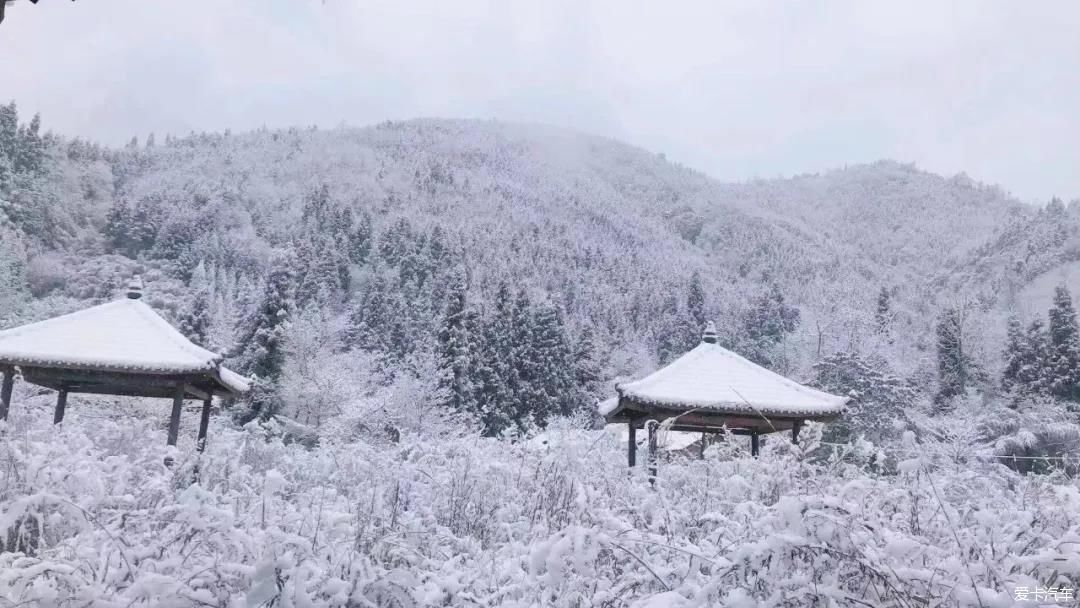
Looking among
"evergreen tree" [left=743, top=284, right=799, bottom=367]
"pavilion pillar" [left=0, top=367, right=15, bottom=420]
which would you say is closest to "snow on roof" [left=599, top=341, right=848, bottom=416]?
"pavilion pillar" [left=0, top=367, right=15, bottom=420]

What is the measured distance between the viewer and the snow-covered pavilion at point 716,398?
10.2 metres

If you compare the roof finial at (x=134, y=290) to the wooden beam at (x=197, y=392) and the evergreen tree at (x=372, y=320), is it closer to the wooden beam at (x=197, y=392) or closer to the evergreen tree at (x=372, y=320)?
the wooden beam at (x=197, y=392)

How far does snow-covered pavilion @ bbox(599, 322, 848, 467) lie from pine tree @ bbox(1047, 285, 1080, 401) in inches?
1016

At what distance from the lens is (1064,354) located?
31.4m

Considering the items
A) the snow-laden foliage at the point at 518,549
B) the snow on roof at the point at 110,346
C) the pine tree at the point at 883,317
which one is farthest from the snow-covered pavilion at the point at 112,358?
the pine tree at the point at 883,317

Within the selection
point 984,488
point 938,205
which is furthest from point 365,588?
point 938,205

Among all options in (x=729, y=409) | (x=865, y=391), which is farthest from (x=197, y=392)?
(x=865, y=391)

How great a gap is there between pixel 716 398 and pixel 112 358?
8.56m

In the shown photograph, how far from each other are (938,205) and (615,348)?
92525 mm

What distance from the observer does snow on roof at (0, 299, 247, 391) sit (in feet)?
34.8

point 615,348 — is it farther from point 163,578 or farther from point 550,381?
point 163,578

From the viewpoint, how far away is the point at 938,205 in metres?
121

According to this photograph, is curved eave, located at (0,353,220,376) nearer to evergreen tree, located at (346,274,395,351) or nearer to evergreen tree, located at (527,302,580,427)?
evergreen tree, located at (527,302,580,427)

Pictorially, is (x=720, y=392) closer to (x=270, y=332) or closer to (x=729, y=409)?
(x=729, y=409)
